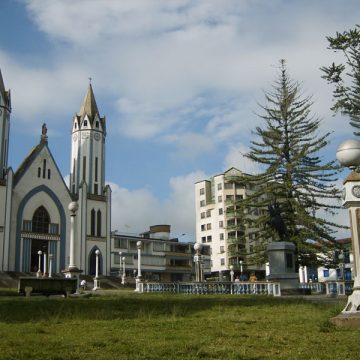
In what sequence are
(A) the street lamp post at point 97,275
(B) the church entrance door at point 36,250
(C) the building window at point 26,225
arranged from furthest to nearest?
(B) the church entrance door at point 36,250, (C) the building window at point 26,225, (A) the street lamp post at point 97,275

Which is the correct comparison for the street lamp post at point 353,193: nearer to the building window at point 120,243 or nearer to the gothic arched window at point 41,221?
the gothic arched window at point 41,221

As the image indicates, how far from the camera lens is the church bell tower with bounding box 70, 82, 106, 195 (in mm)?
55875

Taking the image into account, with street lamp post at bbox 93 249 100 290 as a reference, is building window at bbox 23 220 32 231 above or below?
above

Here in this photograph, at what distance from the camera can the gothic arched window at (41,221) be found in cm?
5009

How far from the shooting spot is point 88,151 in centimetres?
5647

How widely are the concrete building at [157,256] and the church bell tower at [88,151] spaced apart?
13312 mm

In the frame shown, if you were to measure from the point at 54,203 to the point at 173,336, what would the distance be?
4699cm

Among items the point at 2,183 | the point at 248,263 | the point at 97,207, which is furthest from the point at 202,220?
the point at 248,263

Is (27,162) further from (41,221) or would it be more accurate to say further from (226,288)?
(226,288)

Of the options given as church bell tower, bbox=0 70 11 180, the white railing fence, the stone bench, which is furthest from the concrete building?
the stone bench

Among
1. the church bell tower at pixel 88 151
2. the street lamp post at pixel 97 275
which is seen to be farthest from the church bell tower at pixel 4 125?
the street lamp post at pixel 97 275

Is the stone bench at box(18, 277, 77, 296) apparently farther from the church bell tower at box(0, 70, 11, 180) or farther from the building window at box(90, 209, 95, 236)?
the building window at box(90, 209, 95, 236)

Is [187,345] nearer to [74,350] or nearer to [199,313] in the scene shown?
[74,350]

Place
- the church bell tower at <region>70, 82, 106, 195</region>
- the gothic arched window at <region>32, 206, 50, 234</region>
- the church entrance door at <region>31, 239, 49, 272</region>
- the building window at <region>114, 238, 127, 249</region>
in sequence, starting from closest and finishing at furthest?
the church entrance door at <region>31, 239, 49, 272</region>, the gothic arched window at <region>32, 206, 50, 234</region>, the church bell tower at <region>70, 82, 106, 195</region>, the building window at <region>114, 238, 127, 249</region>
